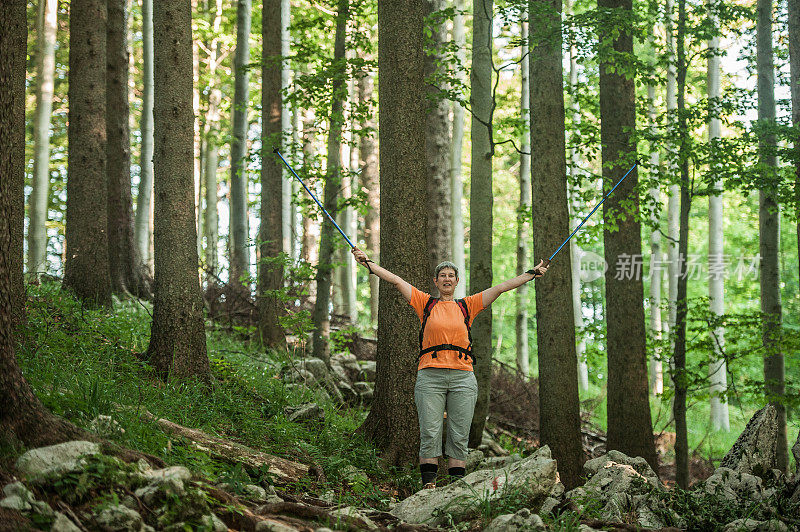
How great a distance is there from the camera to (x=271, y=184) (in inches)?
470

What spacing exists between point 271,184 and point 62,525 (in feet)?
30.6

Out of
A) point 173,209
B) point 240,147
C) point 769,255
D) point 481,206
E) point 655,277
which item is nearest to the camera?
point 173,209

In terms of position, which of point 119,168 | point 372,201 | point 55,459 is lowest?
point 55,459

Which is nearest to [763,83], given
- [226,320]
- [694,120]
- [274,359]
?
[694,120]

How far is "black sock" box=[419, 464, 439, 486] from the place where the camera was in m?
5.79

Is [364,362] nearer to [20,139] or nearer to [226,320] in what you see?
[226,320]

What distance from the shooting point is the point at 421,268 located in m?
7.09

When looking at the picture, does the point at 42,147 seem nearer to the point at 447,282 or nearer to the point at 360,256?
the point at 360,256

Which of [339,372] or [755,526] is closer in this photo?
[755,526]

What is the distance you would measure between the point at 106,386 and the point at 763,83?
483 inches

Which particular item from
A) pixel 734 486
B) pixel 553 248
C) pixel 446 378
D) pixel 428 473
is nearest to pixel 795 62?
pixel 553 248

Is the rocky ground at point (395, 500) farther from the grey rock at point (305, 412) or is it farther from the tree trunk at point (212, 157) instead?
the tree trunk at point (212, 157)

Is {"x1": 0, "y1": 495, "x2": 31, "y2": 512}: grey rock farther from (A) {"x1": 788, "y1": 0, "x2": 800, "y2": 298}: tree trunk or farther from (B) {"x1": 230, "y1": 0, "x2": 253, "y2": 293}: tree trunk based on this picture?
(B) {"x1": 230, "y1": 0, "x2": 253, "y2": 293}: tree trunk

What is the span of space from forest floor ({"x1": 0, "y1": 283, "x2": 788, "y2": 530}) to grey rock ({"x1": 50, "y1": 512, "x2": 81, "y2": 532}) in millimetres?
176
